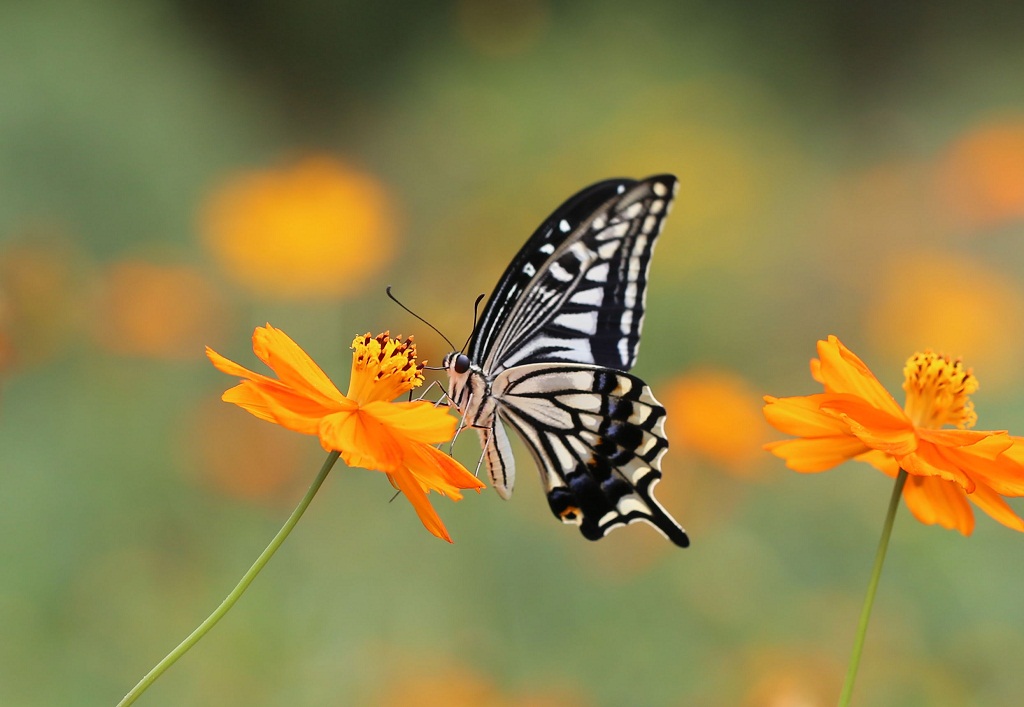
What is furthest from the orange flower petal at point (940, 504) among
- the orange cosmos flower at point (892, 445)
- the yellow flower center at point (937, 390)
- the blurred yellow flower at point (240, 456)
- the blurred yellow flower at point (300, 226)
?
the blurred yellow flower at point (300, 226)

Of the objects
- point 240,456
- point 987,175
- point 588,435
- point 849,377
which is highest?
point 987,175

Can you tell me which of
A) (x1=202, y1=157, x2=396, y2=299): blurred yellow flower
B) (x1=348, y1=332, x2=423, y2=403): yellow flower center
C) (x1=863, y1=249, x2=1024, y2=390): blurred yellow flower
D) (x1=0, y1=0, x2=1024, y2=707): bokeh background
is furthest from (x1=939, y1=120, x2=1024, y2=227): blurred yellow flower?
(x1=348, y1=332, x2=423, y2=403): yellow flower center

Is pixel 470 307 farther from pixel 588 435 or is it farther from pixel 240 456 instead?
pixel 588 435

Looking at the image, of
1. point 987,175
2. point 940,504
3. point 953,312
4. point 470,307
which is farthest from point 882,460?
point 987,175

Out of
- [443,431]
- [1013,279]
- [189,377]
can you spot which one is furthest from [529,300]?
[1013,279]

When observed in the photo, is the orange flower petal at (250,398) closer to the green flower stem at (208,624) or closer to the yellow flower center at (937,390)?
the green flower stem at (208,624)
